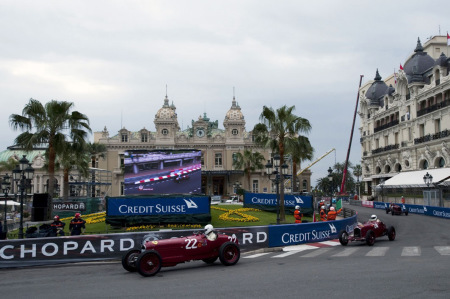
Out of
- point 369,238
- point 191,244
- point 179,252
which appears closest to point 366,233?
point 369,238

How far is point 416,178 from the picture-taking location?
51594 millimetres

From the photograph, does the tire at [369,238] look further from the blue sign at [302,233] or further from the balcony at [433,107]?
the balcony at [433,107]

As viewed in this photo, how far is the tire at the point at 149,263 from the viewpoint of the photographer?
12375 millimetres

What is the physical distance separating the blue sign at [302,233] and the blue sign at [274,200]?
13.1 metres

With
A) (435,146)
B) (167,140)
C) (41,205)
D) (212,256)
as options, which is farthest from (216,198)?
(212,256)

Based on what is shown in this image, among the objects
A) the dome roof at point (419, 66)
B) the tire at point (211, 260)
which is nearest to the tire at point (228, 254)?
the tire at point (211, 260)

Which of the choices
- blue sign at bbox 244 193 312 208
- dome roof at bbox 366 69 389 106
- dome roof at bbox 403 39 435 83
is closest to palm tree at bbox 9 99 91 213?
blue sign at bbox 244 193 312 208

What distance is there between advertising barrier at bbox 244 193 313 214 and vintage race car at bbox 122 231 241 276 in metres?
22.8

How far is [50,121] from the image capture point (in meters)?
29.8

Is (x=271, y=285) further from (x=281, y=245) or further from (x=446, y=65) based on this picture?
(x=446, y=65)

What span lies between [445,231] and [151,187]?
18.9 m

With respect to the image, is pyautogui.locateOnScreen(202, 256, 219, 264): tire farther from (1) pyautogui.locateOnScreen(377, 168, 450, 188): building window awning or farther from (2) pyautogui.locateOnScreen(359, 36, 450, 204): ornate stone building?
(2) pyautogui.locateOnScreen(359, 36, 450, 204): ornate stone building

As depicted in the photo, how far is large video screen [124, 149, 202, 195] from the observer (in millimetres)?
29562

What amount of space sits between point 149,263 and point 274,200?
26.2m
